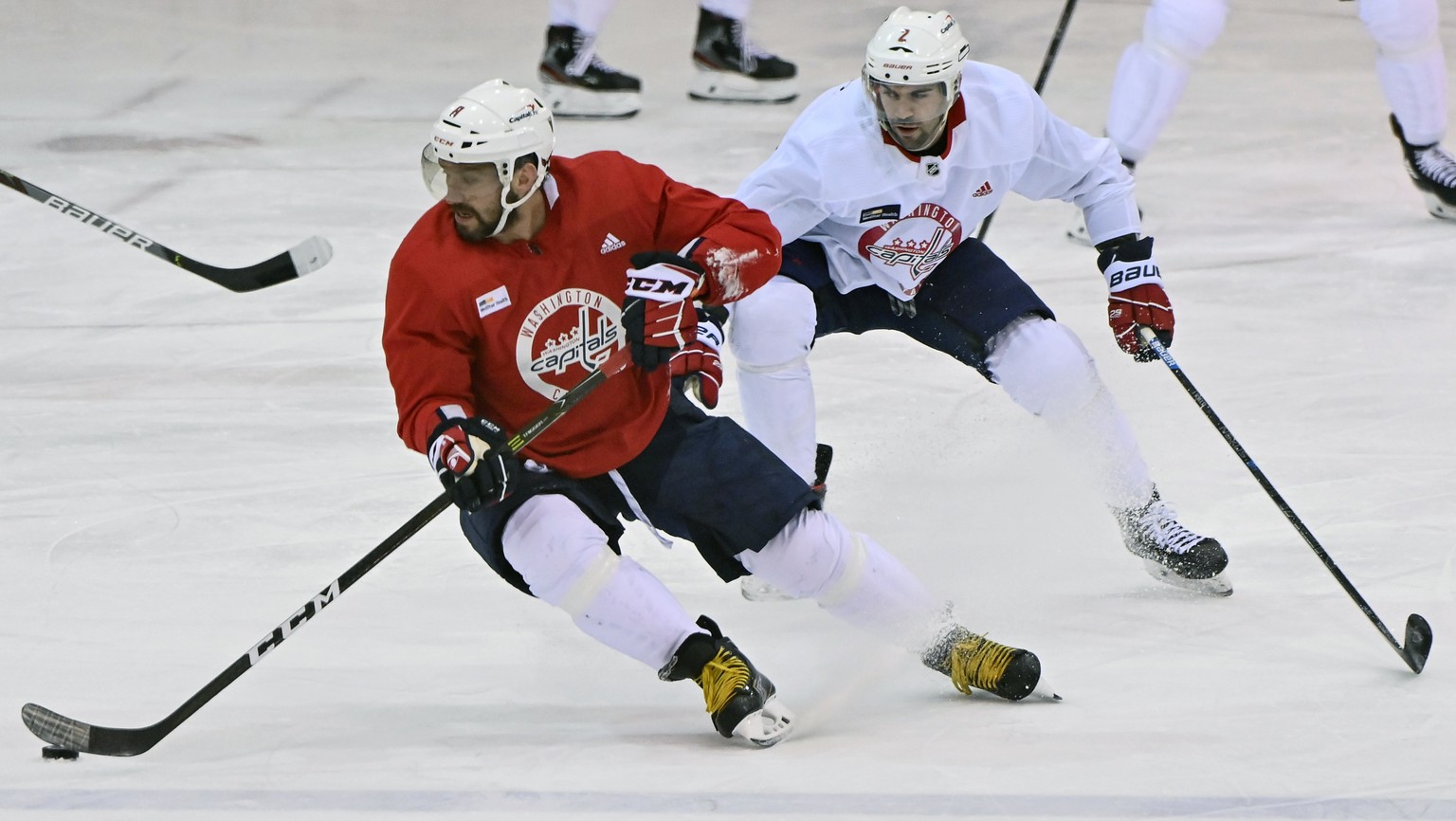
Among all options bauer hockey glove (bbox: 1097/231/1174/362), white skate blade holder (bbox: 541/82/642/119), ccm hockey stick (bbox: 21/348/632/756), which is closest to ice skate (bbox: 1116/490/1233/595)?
bauer hockey glove (bbox: 1097/231/1174/362)

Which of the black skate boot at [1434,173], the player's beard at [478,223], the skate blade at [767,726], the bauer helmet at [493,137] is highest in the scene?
the bauer helmet at [493,137]

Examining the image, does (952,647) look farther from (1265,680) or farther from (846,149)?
(846,149)

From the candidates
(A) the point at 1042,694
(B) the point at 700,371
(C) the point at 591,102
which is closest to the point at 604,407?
(B) the point at 700,371

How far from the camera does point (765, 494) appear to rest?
8.64 feet

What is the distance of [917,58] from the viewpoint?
2904mm

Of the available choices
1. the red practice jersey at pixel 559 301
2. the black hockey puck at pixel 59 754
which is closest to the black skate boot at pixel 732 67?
the red practice jersey at pixel 559 301

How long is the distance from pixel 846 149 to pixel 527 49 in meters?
4.90

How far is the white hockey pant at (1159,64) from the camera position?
5090 mm

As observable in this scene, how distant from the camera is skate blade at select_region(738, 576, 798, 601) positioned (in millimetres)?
3221

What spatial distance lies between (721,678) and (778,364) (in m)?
0.74

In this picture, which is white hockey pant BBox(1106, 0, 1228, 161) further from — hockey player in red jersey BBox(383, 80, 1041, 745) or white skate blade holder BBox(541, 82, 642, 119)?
hockey player in red jersey BBox(383, 80, 1041, 745)

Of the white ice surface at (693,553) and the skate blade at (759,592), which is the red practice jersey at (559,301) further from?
the skate blade at (759,592)

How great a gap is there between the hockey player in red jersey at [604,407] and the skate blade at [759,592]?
1.62 ft

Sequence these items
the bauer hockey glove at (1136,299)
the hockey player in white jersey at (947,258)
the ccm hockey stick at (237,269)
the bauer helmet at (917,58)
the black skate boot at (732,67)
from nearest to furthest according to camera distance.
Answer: the bauer helmet at (917,58), the hockey player in white jersey at (947,258), the bauer hockey glove at (1136,299), the ccm hockey stick at (237,269), the black skate boot at (732,67)
